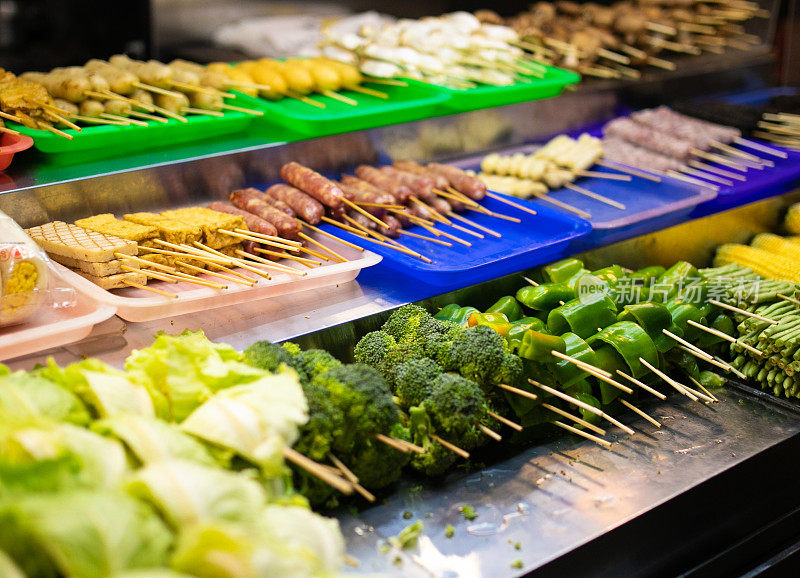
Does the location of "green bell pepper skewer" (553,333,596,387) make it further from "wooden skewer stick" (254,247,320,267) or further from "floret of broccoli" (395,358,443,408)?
"wooden skewer stick" (254,247,320,267)

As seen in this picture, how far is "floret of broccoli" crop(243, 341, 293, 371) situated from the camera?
3004 mm

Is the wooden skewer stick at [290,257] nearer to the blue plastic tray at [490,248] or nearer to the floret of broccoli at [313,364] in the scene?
the blue plastic tray at [490,248]

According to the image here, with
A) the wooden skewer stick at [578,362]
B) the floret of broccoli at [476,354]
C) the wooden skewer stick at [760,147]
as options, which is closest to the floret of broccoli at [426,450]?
the floret of broccoli at [476,354]

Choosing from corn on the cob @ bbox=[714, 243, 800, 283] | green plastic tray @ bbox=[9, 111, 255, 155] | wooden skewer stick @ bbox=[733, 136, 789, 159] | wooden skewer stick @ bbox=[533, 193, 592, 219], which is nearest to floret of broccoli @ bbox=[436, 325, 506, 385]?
wooden skewer stick @ bbox=[533, 193, 592, 219]

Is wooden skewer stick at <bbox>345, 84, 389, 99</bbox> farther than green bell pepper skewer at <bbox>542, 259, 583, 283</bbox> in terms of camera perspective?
Yes

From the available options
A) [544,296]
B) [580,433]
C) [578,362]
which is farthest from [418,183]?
[580,433]

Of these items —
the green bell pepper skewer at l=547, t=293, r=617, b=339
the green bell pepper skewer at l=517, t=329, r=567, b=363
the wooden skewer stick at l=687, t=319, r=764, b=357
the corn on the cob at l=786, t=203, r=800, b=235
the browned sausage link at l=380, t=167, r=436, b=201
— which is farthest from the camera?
the corn on the cob at l=786, t=203, r=800, b=235

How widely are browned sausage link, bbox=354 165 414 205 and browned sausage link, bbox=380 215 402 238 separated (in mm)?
179

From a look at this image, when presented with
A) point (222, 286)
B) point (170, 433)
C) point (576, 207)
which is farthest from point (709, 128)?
point (170, 433)

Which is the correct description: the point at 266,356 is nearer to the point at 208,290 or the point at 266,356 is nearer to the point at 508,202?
the point at 208,290

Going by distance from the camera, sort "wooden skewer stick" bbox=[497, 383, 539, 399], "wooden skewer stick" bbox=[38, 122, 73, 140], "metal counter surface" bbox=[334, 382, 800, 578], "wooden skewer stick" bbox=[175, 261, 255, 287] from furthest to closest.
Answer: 1. "wooden skewer stick" bbox=[38, 122, 73, 140]
2. "wooden skewer stick" bbox=[175, 261, 255, 287]
3. "wooden skewer stick" bbox=[497, 383, 539, 399]
4. "metal counter surface" bbox=[334, 382, 800, 578]

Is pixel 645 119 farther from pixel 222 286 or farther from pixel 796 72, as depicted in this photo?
pixel 222 286

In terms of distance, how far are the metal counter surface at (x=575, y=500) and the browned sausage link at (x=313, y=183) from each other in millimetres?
1815

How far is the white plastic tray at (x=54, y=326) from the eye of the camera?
3.06 metres
